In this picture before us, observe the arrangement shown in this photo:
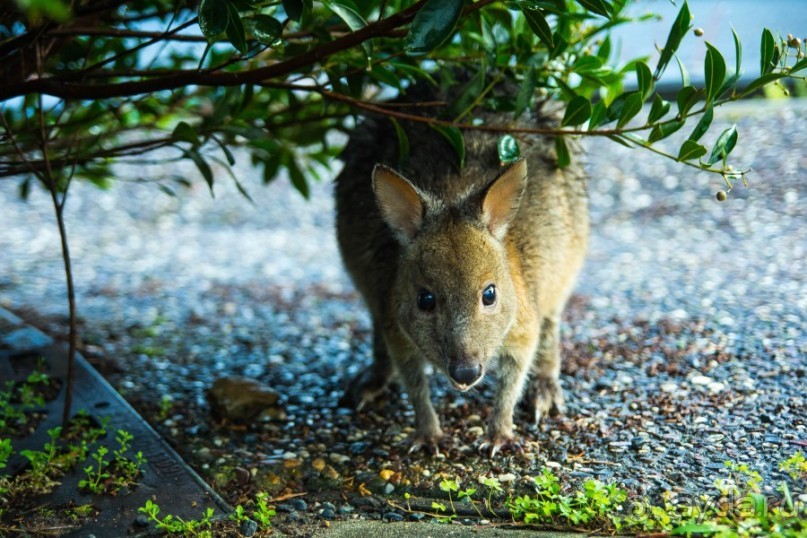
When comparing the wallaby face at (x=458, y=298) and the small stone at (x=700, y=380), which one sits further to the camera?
the small stone at (x=700, y=380)

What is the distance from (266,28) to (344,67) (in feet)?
2.72

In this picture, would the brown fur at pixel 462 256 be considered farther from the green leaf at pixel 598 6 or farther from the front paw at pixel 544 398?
the green leaf at pixel 598 6

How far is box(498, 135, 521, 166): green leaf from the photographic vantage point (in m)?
3.65

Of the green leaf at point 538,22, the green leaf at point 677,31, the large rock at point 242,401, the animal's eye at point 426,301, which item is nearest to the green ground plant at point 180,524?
the large rock at point 242,401

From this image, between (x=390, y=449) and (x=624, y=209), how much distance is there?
551 centimetres

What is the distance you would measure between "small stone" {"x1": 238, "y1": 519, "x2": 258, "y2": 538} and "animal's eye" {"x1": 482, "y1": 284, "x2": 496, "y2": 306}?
1.27 m

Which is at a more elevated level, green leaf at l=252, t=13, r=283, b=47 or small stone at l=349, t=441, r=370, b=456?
green leaf at l=252, t=13, r=283, b=47

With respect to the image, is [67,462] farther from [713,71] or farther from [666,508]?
[713,71]

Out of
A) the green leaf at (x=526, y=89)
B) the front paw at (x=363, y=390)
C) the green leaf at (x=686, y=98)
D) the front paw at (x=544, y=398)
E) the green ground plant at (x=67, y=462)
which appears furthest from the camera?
the front paw at (x=363, y=390)

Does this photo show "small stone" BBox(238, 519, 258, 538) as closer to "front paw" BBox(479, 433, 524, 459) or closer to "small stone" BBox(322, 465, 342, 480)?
"small stone" BBox(322, 465, 342, 480)

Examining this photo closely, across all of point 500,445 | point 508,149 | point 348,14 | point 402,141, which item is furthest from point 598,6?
point 500,445

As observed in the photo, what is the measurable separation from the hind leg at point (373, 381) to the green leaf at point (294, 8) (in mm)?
1969

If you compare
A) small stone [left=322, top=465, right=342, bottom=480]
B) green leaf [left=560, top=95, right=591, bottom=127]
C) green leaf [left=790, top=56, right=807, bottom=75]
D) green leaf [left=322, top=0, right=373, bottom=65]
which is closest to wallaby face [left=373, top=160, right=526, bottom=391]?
green leaf [left=560, top=95, right=591, bottom=127]

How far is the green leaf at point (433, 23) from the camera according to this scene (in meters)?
2.70
